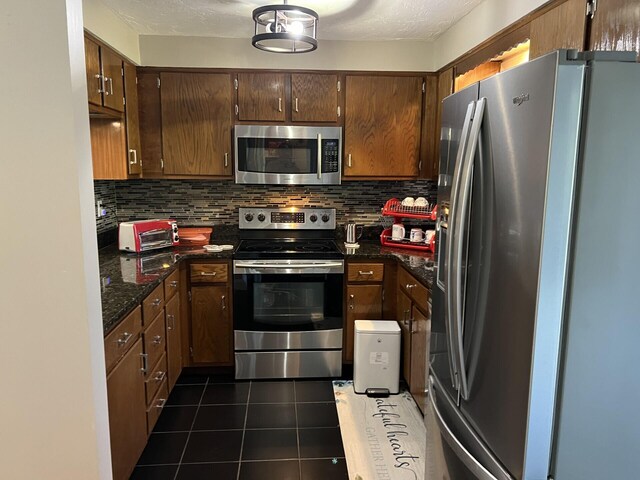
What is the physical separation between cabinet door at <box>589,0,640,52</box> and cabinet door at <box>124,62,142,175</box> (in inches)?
103

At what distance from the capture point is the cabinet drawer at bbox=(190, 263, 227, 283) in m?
3.14

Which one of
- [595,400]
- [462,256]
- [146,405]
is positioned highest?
[462,256]

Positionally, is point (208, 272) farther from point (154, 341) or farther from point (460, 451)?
point (460, 451)

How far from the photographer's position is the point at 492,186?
48.3 inches

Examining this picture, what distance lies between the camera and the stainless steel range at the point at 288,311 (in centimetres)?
316

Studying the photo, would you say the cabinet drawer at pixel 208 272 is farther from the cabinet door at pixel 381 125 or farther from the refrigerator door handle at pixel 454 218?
the refrigerator door handle at pixel 454 218

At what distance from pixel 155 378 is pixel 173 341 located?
44 cm

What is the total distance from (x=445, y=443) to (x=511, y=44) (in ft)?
5.73

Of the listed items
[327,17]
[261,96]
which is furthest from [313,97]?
[327,17]

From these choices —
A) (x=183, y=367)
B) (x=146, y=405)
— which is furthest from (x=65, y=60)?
(x=183, y=367)

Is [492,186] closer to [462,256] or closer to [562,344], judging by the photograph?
[462,256]

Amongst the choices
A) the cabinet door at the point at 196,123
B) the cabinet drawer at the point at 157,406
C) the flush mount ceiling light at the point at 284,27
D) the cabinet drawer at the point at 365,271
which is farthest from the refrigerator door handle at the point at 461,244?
the cabinet door at the point at 196,123

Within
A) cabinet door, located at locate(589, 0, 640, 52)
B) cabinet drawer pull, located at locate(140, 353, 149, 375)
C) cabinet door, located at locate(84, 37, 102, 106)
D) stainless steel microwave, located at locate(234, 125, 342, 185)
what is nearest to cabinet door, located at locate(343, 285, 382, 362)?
stainless steel microwave, located at locate(234, 125, 342, 185)

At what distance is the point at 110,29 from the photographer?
2.72m
